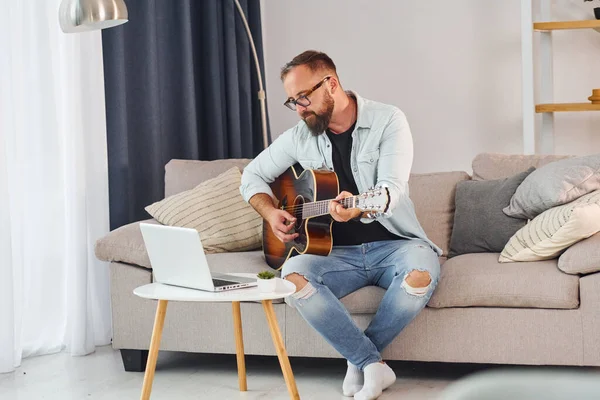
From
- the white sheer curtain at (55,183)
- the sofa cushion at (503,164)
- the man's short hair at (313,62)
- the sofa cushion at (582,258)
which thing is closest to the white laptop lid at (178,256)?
the man's short hair at (313,62)

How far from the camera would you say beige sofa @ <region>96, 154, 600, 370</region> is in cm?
274

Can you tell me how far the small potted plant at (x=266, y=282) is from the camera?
8.30 feet

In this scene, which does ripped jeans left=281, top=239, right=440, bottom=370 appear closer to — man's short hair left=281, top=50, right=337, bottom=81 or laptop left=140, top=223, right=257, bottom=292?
laptop left=140, top=223, right=257, bottom=292

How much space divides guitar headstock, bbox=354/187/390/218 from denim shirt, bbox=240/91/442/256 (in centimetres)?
18

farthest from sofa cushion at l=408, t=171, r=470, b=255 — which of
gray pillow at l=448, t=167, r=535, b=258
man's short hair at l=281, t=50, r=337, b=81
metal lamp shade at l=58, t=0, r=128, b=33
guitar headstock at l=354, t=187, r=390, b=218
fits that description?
metal lamp shade at l=58, t=0, r=128, b=33

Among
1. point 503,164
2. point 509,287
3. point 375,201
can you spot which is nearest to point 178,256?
point 375,201

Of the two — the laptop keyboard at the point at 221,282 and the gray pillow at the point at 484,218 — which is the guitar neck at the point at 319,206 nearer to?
the laptop keyboard at the point at 221,282

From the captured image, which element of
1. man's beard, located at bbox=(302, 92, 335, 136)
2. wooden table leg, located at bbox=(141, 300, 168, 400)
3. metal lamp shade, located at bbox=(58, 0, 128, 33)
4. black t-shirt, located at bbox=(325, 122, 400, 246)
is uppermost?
metal lamp shade, located at bbox=(58, 0, 128, 33)

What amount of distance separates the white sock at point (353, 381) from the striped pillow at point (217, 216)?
745 mm

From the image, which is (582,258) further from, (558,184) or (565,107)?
(565,107)

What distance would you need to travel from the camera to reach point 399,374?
9.95ft

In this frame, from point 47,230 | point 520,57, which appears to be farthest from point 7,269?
point 520,57

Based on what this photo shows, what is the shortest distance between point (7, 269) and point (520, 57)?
8.27 ft

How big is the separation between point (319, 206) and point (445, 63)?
→ 6.41 ft
